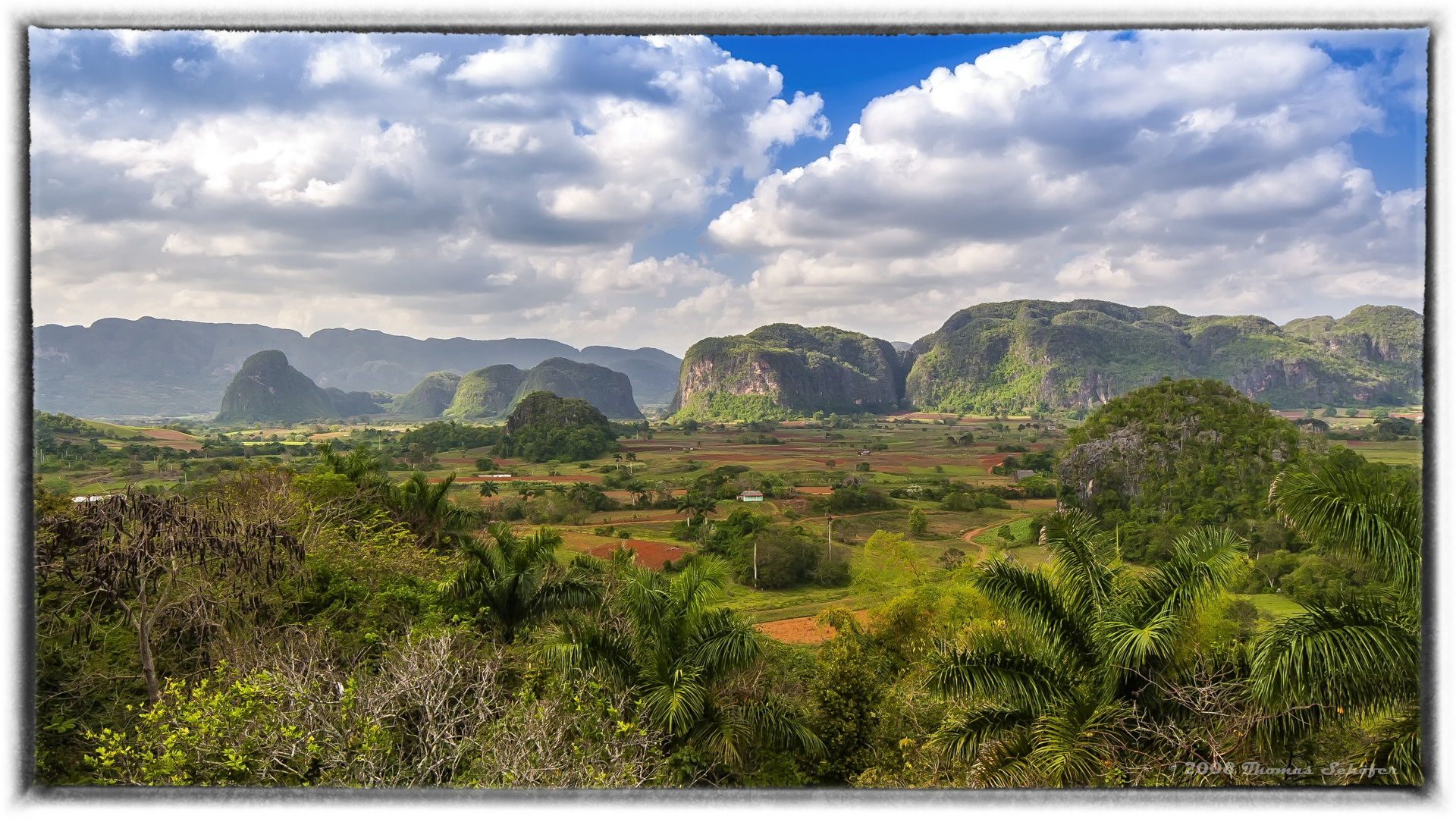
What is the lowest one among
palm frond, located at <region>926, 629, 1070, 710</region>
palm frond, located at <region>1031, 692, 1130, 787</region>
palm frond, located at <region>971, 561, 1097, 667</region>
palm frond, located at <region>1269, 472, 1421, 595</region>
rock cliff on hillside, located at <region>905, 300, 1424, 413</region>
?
palm frond, located at <region>1031, 692, 1130, 787</region>

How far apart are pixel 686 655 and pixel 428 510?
33.3ft

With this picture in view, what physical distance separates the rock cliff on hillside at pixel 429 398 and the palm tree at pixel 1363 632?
143 feet

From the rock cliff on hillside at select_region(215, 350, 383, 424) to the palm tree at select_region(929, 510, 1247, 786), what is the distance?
32.1 meters

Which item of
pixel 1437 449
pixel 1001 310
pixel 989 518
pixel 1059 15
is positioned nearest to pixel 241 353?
pixel 1059 15

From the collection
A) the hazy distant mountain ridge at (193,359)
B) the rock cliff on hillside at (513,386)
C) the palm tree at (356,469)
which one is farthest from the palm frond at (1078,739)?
the rock cliff on hillside at (513,386)

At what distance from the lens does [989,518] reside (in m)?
33.6

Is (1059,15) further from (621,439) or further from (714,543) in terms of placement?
(621,439)

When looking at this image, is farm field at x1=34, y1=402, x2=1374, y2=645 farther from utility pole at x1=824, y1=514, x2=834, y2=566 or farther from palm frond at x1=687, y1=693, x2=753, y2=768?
palm frond at x1=687, y1=693, x2=753, y2=768

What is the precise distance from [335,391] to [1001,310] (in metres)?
80.3

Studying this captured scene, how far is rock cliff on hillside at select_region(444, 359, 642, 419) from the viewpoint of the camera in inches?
1889

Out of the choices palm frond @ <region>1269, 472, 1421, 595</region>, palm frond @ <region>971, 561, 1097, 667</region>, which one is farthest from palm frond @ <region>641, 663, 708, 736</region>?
palm frond @ <region>1269, 472, 1421, 595</region>

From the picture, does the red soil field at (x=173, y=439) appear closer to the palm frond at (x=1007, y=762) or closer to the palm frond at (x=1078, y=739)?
the palm frond at (x=1007, y=762)

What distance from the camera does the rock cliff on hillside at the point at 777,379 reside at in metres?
73.9

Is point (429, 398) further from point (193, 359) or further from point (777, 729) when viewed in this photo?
point (777, 729)
